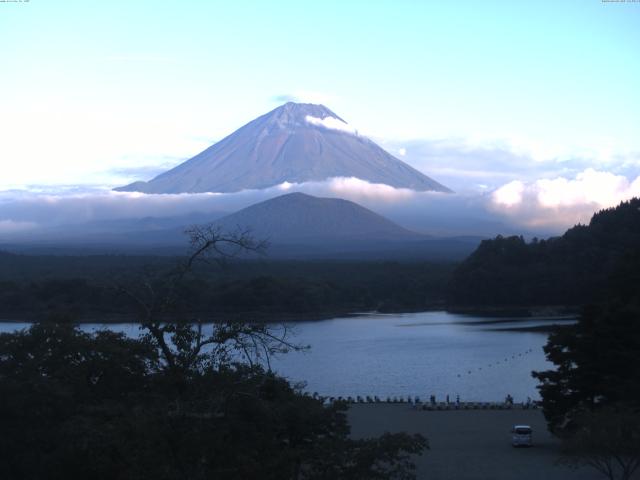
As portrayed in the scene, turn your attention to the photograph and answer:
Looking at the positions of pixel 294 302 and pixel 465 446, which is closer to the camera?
pixel 465 446

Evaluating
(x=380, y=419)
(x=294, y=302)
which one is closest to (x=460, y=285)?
(x=294, y=302)

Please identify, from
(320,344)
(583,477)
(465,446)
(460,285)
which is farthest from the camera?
(460,285)

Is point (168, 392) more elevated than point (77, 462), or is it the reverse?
point (168, 392)

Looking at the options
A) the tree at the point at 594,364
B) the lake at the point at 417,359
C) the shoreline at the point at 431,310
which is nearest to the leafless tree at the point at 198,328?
the tree at the point at 594,364

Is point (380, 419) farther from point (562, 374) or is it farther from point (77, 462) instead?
point (77, 462)

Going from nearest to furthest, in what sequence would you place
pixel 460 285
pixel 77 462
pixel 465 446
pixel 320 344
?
pixel 77 462
pixel 465 446
pixel 320 344
pixel 460 285

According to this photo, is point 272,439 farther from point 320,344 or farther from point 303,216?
point 303,216
